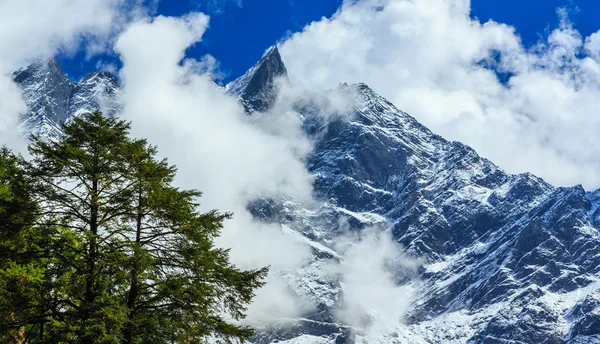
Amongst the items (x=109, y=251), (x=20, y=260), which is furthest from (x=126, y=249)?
(x=20, y=260)

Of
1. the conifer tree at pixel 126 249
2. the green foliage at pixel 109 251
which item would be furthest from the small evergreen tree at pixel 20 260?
the conifer tree at pixel 126 249

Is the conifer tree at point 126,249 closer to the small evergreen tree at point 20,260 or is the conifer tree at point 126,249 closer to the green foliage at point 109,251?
the green foliage at point 109,251

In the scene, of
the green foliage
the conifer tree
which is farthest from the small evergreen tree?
the conifer tree

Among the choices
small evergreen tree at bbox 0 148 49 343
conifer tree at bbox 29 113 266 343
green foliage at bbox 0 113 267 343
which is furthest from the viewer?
conifer tree at bbox 29 113 266 343

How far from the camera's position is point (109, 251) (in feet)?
70.0

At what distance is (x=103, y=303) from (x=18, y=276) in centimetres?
251

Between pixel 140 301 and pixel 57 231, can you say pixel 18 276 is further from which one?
pixel 140 301

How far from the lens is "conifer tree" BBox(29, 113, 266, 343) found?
2084 cm

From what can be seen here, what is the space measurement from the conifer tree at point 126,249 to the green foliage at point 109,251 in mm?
35

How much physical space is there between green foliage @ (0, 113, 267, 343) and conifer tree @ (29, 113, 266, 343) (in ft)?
0.11

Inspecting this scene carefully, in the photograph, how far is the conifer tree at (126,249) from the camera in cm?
2084

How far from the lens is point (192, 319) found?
22250 mm

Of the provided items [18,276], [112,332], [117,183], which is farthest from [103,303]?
[117,183]

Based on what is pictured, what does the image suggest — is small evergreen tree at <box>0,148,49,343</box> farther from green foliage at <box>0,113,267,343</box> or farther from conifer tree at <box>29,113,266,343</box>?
conifer tree at <box>29,113,266,343</box>
